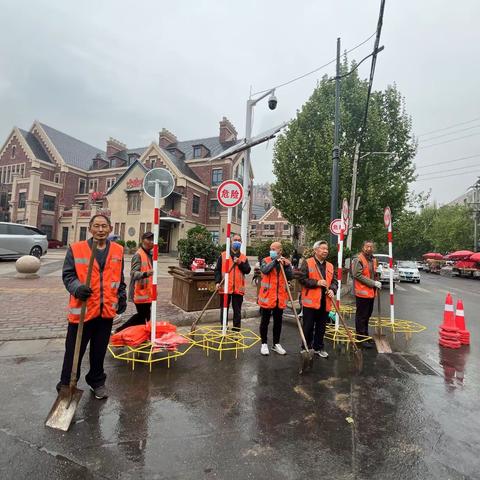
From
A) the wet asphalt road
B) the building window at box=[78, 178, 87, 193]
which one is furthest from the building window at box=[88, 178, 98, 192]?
the wet asphalt road

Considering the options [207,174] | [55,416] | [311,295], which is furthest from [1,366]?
[207,174]

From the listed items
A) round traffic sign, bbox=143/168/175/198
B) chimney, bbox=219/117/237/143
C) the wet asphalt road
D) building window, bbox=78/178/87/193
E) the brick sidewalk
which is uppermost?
chimney, bbox=219/117/237/143

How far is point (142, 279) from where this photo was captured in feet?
16.1

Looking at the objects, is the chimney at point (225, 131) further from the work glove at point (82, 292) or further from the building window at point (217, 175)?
the work glove at point (82, 292)

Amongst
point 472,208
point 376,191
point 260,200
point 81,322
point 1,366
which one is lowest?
point 1,366

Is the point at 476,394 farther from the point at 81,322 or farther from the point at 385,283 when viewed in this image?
the point at 385,283

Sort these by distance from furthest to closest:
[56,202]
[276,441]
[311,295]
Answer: [56,202], [311,295], [276,441]

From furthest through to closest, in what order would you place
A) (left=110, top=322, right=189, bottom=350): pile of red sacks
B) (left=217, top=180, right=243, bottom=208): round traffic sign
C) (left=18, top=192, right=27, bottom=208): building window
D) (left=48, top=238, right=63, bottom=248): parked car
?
(left=18, top=192, right=27, bottom=208): building window
(left=48, top=238, right=63, bottom=248): parked car
(left=217, top=180, right=243, bottom=208): round traffic sign
(left=110, top=322, right=189, bottom=350): pile of red sacks

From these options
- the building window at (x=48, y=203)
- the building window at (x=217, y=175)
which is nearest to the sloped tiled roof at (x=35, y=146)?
the building window at (x=48, y=203)

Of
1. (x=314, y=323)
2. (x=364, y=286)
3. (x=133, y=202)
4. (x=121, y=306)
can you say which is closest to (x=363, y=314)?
(x=364, y=286)

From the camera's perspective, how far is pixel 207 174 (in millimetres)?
36781

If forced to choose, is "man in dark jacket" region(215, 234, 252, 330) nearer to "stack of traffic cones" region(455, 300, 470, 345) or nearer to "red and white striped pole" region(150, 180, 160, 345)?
"red and white striped pole" region(150, 180, 160, 345)

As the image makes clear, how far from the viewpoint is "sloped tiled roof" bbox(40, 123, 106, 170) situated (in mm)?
41594

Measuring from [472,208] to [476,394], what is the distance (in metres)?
47.0
